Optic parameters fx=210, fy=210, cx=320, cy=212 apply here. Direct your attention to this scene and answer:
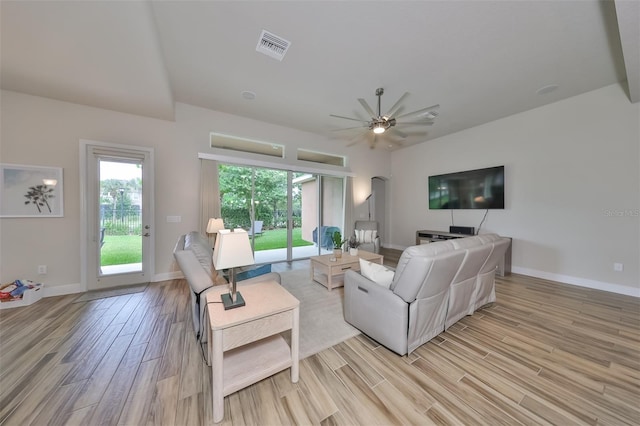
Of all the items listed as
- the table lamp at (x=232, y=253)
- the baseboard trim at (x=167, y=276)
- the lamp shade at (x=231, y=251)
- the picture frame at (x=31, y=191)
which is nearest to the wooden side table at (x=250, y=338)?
the table lamp at (x=232, y=253)

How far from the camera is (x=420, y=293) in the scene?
173 centimetres

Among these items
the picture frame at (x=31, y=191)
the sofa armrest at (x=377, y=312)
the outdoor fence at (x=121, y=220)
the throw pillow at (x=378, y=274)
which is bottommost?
the sofa armrest at (x=377, y=312)

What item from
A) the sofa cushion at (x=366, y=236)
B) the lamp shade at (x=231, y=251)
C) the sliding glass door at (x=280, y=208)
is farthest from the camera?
the sofa cushion at (x=366, y=236)

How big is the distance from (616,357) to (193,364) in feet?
11.9

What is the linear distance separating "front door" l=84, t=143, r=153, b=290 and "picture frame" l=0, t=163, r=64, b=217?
1.01 feet

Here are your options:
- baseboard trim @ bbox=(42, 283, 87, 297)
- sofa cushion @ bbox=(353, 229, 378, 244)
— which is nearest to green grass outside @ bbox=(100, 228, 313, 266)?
baseboard trim @ bbox=(42, 283, 87, 297)

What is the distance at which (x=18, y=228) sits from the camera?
2877mm

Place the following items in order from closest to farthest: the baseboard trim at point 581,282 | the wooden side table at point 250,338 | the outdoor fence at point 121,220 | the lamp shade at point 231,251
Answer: the wooden side table at point 250,338
the lamp shade at point 231,251
the baseboard trim at point 581,282
the outdoor fence at point 121,220

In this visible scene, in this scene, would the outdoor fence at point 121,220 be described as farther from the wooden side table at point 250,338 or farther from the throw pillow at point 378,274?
the throw pillow at point 378,274

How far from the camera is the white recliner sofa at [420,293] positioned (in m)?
1.70

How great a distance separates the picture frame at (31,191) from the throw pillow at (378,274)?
439cm

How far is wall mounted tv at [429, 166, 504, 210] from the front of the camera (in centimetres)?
440

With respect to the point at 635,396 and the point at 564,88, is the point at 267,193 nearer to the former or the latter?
the point at 635,396

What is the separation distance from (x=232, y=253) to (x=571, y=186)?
213 inches
